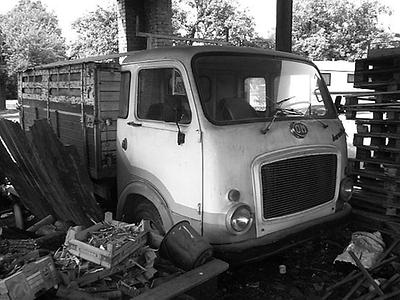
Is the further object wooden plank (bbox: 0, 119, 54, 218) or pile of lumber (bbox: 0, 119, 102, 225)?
wooden plank (bbox: 0, 119, 54, 218)

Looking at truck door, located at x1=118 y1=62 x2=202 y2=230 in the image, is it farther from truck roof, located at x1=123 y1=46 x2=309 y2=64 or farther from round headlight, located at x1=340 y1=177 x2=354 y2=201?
round headlight, located at x1=340 y1=177 x2=354 y2=201

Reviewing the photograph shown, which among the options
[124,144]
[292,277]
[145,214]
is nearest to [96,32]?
[124,144]

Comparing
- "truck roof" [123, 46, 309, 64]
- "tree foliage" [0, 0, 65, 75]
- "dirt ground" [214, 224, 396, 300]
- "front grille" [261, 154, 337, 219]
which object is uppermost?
"tree foliage" [0, 0, 65, 75]

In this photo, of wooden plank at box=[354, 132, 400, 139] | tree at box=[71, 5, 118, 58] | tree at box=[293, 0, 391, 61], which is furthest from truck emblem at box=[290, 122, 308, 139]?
tree at box=[293, 0, 391, 61]

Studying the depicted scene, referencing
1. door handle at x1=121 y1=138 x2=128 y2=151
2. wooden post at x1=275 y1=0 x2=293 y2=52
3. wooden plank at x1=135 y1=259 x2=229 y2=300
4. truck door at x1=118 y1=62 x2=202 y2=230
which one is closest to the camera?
wooden plank at x1=135 y1=259 x2=229 y2=300

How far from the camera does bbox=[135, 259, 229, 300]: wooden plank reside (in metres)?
2.75

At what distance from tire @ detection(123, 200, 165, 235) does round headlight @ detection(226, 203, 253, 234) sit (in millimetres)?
826

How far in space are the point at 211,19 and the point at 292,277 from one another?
31645 millimetres

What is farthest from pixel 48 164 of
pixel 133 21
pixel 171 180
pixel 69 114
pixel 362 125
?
pixel 133 21

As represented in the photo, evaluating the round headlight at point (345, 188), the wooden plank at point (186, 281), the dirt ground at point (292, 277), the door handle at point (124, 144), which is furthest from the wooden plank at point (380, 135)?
the door handle at point (124, 144)

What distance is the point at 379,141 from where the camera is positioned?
5.02 m

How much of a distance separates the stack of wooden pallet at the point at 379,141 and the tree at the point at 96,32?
1065 inches

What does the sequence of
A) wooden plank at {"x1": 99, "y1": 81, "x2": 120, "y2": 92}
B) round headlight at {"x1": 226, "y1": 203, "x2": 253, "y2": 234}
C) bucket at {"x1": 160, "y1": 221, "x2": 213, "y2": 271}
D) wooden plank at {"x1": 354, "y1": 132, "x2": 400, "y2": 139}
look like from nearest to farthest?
bucket at {"x1": 160, "y1": 221, "x2": 213, "y2": 271} → round headlight at {"x1": 226, "y1": 203, "x2": 253, "y2": 234} → wooden plank at {"x1": 99, "y1": 81, "x2": 120, "y2": 92} → wooden plank at {"x1": 354, "y1": 132, "x2": 400, "y2": 139}

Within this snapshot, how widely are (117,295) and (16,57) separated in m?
32.9
